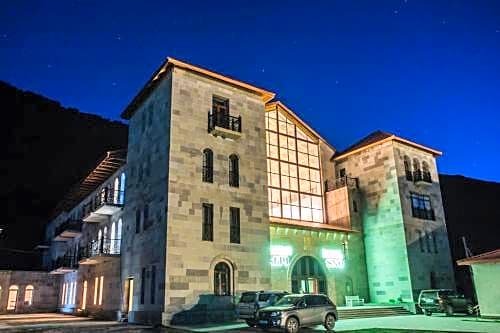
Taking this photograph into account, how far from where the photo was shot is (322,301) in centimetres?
1706

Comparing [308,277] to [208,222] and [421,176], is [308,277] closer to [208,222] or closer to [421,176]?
[208,222]

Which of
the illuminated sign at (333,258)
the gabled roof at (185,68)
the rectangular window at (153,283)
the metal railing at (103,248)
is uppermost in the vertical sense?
the gabled roof at (185,68)

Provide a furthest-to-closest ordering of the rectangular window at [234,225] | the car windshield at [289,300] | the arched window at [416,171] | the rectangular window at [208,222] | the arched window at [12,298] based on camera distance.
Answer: the arched window at [12,298] < the arched window at [416,171] < the rectangular window at [234,225] < the rectangular window at [208,222] < the car windshield at [289,300]

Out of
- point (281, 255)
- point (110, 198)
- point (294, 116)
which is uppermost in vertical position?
point (294, 116)

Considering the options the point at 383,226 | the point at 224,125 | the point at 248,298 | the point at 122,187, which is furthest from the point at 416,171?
the point at 122,187

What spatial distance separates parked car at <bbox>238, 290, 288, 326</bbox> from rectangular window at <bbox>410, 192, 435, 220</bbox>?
17.1 m

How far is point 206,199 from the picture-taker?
2139cm

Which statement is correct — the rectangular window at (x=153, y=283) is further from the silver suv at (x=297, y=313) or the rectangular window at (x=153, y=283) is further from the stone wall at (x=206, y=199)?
the silver suv at (x=297, y=313)

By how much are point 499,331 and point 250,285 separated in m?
11.5

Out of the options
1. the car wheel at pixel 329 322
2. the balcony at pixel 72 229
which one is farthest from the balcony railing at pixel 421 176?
the balcony at pixel 72 229

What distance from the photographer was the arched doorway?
2661cm

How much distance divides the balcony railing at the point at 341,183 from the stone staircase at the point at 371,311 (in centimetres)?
998

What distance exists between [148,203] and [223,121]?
21.4 ft

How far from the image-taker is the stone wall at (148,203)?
797 inches
